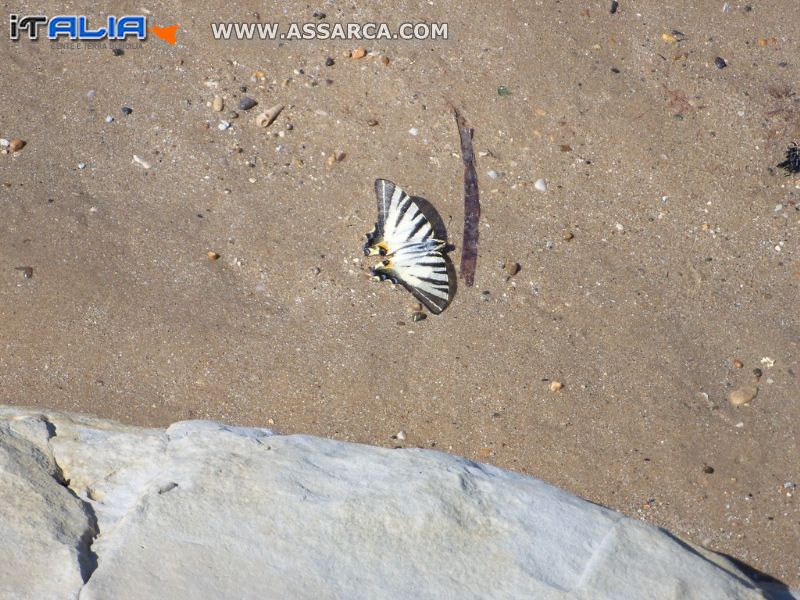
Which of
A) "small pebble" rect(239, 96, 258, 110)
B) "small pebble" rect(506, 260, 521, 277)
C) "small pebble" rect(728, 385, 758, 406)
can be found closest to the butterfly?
"small pebble" rect(506, 260, 521, 277)

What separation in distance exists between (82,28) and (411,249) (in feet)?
7.68

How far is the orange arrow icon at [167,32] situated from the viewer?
4.57m

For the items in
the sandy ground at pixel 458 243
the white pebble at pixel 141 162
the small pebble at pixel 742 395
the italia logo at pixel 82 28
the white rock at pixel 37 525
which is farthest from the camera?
the italia logo at pixel 82 28

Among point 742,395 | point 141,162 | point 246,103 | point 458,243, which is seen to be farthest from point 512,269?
point 141,162

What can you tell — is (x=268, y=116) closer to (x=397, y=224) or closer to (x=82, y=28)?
(x=397, y=224)

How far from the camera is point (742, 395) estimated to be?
12.6 ft

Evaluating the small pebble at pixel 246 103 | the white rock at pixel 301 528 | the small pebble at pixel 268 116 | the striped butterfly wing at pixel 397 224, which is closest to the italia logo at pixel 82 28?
the small pebble at pixel 246 103

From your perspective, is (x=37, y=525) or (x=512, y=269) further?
(x=512, y=269)

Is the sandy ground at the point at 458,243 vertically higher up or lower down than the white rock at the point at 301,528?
higher up

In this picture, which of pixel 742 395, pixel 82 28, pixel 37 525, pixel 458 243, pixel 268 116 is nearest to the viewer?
pixel 37 525

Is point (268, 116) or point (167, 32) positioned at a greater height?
point (167, 32)

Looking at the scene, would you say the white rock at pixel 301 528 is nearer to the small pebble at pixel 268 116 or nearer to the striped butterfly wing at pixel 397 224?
the striped butterfly wing at pixel 397 224

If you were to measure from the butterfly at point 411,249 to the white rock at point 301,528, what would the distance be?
45.3 inches

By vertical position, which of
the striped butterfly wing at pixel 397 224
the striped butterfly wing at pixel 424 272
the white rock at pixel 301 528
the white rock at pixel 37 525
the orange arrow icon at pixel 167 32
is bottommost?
the white rock at pixel 37 525
